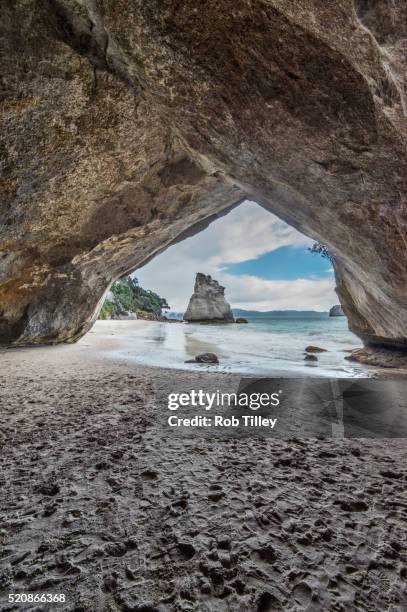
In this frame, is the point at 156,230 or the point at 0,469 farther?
the point at 156,230

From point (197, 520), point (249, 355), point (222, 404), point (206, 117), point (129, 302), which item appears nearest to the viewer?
point (197, 520)

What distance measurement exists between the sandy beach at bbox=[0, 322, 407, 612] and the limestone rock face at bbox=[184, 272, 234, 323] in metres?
46.3

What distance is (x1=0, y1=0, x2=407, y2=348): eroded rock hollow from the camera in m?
3.01

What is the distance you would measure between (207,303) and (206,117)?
4553cm

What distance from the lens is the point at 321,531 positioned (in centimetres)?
146

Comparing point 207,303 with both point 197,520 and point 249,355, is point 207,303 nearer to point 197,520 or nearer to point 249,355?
point 249,355

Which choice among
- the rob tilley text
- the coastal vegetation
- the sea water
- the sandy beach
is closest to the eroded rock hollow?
the sea water

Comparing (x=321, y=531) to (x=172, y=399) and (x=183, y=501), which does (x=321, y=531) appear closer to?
(x=183, y=501)

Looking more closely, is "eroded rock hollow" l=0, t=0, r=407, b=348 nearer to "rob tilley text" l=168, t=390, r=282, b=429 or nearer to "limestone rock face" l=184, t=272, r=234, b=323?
"rob tilley text" l=168, t=390, r=282, b=429

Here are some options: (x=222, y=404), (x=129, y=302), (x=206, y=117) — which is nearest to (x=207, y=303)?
(x=129, y=302)

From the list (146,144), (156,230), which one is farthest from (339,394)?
(156,230)

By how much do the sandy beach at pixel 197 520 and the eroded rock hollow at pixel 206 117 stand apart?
3414 mm

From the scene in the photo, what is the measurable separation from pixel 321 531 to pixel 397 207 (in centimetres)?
408

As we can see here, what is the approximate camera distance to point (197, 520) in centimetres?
152
